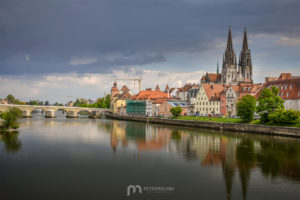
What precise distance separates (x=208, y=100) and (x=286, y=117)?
A: 2981 centimetres

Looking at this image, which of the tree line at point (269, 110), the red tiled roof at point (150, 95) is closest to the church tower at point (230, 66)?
the red tiled roof at point (150, 95)

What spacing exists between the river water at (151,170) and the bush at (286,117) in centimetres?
674

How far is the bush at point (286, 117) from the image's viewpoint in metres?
44.0

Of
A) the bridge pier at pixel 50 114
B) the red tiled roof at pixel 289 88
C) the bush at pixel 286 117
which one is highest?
the red tiled roof at pixel 289 88

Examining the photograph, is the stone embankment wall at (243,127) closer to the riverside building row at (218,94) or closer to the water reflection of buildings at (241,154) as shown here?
the water reflection of buildings at (241,154)

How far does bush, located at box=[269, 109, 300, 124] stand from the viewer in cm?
4400

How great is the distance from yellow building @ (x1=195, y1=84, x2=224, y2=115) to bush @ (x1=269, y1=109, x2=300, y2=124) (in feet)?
80.0

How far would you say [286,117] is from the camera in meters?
44.4

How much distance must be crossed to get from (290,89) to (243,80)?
62.3m

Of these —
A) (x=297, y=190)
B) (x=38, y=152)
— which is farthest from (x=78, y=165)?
(x=297, y=190)

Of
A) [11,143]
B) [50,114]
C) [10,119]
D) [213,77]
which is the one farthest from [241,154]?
[213,77]

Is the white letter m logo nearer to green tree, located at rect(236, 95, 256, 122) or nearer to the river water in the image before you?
the river water

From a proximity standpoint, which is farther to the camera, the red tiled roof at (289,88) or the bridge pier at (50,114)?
the bridge pier at (50,114)

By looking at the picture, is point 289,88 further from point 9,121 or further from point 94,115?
point 94,115
